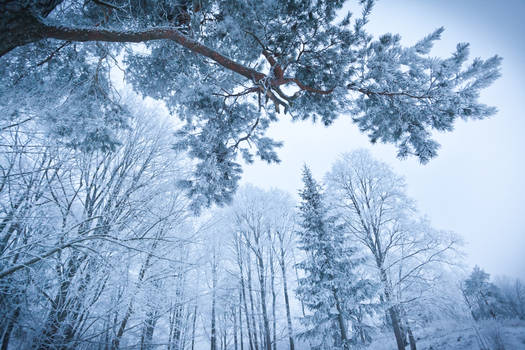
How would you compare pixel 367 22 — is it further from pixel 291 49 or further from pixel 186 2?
pixel 186 2

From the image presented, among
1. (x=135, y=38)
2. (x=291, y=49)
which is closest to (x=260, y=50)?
(x=291, y=49)

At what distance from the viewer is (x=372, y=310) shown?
8.71m

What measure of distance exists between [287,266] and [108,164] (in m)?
10.5

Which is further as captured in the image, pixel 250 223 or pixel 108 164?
pixel 250 223

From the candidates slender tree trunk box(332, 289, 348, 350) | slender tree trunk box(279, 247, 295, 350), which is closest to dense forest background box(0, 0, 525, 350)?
slender tree trunk box(332, 289, 348, 350)

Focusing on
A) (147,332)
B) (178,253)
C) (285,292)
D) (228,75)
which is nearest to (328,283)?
(285,292)

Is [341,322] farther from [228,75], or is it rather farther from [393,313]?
[228,75]

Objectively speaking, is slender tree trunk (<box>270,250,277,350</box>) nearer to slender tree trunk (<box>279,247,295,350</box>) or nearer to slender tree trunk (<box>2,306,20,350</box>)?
slender tree trunk (<box>279,247,295,350</box>)

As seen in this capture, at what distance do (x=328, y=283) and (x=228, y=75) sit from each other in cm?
907

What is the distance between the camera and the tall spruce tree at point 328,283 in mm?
8953

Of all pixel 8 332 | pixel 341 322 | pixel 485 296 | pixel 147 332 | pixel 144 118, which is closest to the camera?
pixel 8 332

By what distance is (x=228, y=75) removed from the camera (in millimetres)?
3854

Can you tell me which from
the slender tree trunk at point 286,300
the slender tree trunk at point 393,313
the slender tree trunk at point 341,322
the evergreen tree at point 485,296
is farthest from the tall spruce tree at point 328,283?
the evergreen tree at point 485,296

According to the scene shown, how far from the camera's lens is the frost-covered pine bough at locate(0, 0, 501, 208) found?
2.75m
